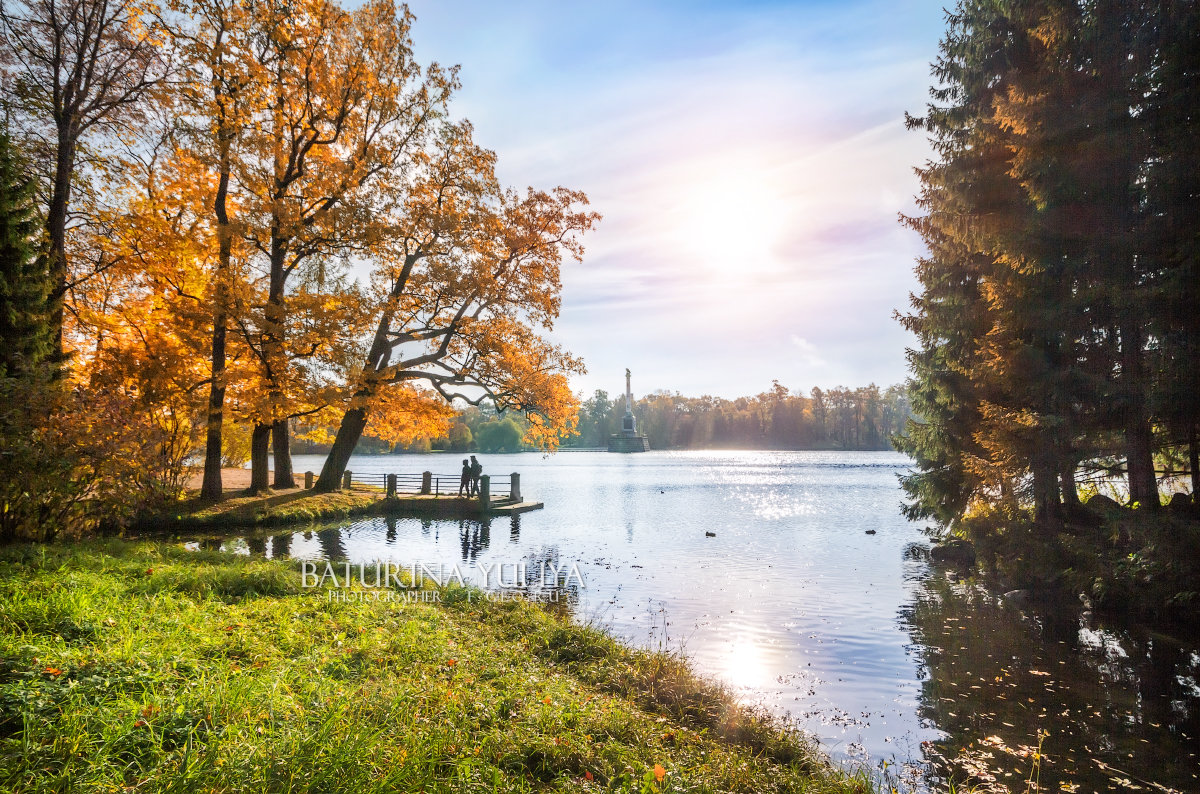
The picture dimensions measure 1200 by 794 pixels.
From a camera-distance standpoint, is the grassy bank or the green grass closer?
the grassy bank

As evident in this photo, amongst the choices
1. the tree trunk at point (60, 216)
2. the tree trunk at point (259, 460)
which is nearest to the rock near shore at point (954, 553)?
the tree trunk at point (259, 460)

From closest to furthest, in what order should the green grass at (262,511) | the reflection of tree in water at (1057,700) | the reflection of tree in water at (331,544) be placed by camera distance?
1. the reflection of tree in water at (1057,700)
2. the reflection of tree in water at (331,544)
3. the green grass at (262,511)

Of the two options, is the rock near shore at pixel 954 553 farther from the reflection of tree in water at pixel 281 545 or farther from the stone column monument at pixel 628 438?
the stone column monument at pixel 628 438

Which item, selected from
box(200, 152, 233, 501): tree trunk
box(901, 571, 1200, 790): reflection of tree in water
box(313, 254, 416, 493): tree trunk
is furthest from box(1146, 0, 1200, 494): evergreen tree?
box(200, 152, 233, 501): tree trunk

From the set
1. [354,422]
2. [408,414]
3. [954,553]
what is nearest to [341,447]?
[354,422]

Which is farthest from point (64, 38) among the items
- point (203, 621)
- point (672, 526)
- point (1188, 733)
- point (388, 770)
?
point (1188, 733)

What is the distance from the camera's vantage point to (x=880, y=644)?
8586mm

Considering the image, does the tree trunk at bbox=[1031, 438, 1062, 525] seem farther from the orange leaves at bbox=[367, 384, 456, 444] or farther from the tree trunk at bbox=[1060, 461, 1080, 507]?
the orange leaves at bbox=[367, 384, 456, 444]

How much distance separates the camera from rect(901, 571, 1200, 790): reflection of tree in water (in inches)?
199

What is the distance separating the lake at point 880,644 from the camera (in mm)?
5418

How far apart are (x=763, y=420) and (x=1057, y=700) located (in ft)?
401

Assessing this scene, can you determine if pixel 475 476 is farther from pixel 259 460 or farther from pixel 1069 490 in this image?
pixel 1069 490

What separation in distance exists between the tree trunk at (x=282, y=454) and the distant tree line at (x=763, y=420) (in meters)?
91.5

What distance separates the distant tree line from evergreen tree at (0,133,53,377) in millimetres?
101475
